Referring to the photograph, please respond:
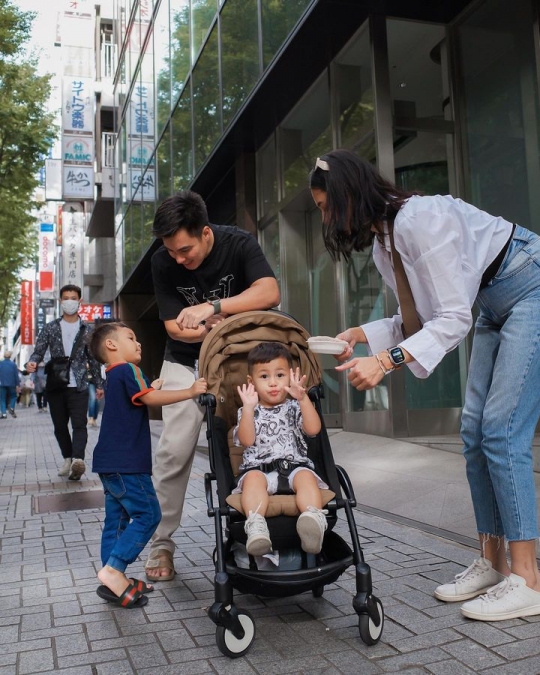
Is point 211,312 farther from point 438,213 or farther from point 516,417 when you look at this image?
point 516,417

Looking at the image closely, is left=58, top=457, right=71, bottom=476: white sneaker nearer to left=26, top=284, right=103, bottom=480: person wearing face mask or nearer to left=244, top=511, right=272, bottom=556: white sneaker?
left=26, top=284, right=103, bottom=480: person wearing face mask

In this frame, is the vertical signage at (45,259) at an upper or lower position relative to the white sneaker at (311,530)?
upper

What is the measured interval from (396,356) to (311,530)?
2.49ft

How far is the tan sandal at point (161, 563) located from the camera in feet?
11.9

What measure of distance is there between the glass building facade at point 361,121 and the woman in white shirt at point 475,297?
4.61 meters

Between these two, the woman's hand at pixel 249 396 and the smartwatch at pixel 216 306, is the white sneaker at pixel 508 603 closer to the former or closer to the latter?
the woman's hand at pixel 249 396

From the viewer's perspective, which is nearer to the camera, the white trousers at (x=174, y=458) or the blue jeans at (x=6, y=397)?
the white trousers at (x=174, y=458)

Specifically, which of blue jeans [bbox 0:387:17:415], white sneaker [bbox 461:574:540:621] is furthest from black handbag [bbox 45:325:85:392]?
blue jeans [bbox 0:387:17:415]

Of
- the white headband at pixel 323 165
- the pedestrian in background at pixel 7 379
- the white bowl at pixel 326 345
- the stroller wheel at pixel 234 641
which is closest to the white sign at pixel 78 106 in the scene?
the pedestrian in background at pixel 7 379

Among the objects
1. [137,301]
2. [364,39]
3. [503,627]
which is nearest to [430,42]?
[364,39]

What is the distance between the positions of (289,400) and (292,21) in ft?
20.7

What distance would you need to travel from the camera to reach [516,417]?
9.16 ft

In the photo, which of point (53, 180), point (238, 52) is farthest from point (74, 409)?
point (53, 180)

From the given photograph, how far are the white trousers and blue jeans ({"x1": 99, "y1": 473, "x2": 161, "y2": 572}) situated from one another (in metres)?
0.21
